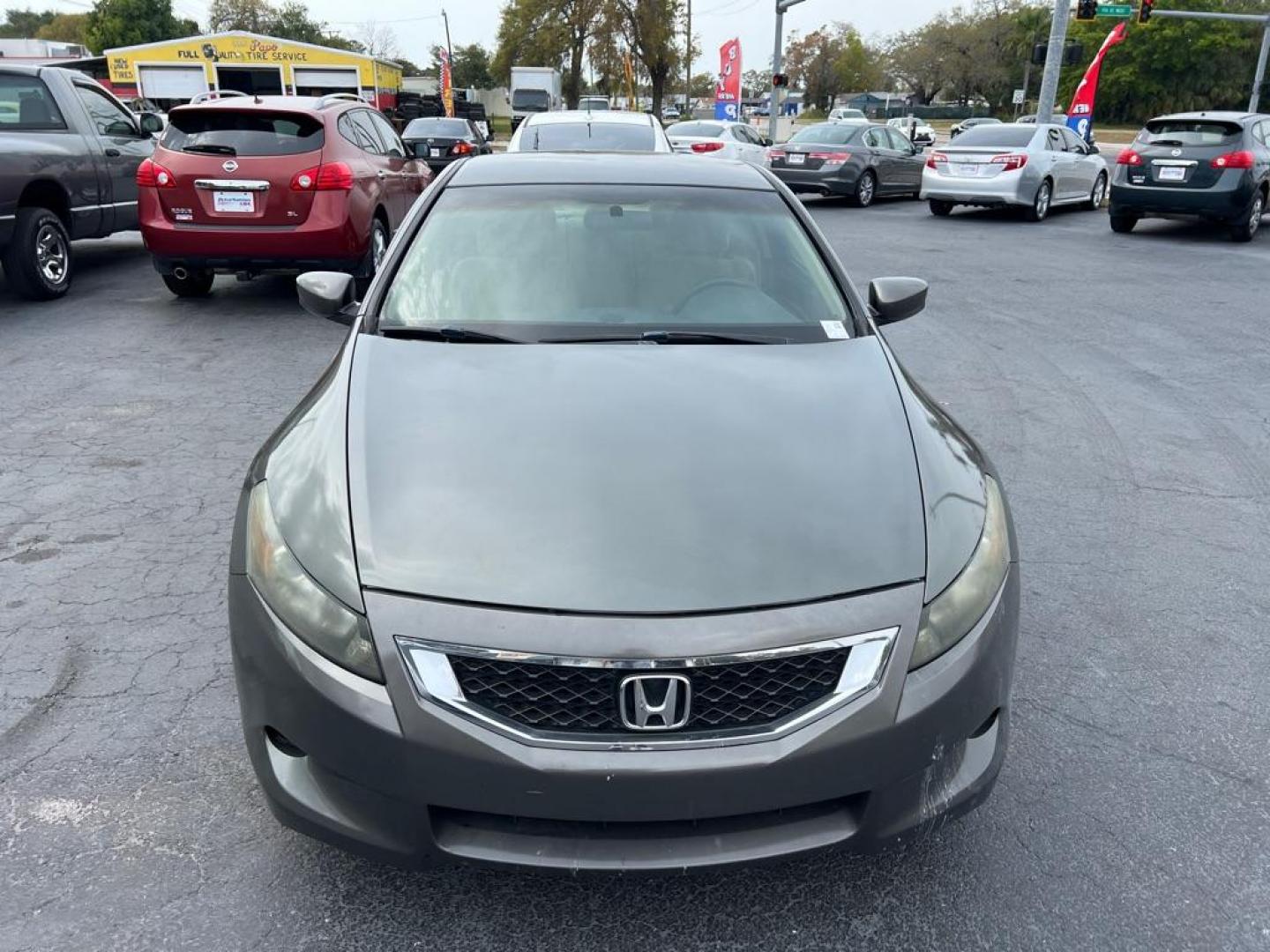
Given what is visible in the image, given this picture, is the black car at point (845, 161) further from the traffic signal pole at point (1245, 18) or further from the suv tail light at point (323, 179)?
the traffic signal pole at point (1245, 18)

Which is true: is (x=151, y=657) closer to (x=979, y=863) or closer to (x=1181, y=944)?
(x=979, y=863)

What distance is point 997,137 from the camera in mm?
15883

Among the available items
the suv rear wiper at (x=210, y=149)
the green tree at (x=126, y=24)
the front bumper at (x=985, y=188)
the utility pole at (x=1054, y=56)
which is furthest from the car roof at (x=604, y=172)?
the green tree at (x=126, y=24)

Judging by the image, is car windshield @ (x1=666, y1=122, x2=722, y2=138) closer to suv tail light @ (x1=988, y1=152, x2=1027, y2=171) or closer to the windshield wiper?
suv tail light @ (x1=988, y1=152, x2=1027, y2=171)

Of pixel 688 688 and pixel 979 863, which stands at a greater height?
pixel 688 688

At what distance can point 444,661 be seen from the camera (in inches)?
76.3

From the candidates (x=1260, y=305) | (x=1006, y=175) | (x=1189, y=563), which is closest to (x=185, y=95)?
(x=1006, y=175)

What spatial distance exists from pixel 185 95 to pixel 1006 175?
1653 inches

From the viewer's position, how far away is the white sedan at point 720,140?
18.6 metres

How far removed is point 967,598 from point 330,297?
2452 mm

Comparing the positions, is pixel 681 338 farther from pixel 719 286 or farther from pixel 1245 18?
pixel 1245 18

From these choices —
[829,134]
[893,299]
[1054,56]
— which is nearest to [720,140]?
[829,134]

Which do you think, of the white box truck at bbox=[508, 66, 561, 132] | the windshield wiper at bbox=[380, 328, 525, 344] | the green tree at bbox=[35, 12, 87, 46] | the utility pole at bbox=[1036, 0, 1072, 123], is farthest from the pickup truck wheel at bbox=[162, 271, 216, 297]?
the green tree at bbox=[35, 12, 87, 46]

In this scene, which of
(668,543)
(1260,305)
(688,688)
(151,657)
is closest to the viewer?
(688,688)
